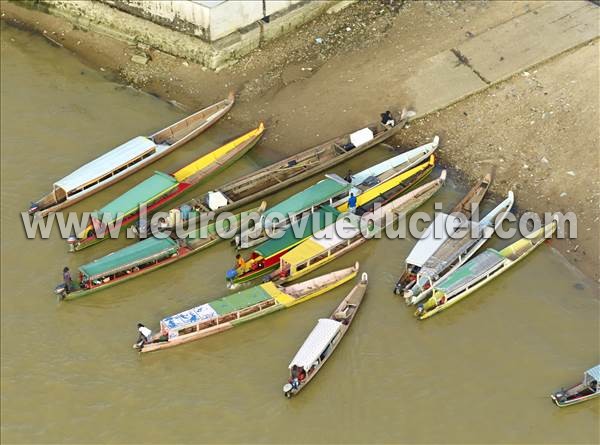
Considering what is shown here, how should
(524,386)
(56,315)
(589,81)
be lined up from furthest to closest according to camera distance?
(589,81), (56,315), (524,386)

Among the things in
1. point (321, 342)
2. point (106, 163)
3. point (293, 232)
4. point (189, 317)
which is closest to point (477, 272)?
point (321, 342)

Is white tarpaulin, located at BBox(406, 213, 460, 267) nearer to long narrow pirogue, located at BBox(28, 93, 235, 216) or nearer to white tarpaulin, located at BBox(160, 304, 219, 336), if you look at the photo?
white tarpaulin, located at BBox(160, 304, 219, 336)

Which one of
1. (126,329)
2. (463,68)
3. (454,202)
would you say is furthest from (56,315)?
(463,68)

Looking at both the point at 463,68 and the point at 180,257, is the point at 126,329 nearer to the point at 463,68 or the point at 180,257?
the point at 180,257

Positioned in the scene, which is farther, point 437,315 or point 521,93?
point 521,93

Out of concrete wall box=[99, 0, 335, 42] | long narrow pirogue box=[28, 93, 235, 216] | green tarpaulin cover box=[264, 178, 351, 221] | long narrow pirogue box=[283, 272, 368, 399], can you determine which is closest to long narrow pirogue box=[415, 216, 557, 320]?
long narrow pirogue box=[283, 272, 368, 399]

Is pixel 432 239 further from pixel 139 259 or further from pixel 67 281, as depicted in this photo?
pixel 67 281

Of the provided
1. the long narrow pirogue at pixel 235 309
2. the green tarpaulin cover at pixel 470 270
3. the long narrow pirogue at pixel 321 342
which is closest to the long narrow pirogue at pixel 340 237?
the long narrow pirogue at pixel 235 309
